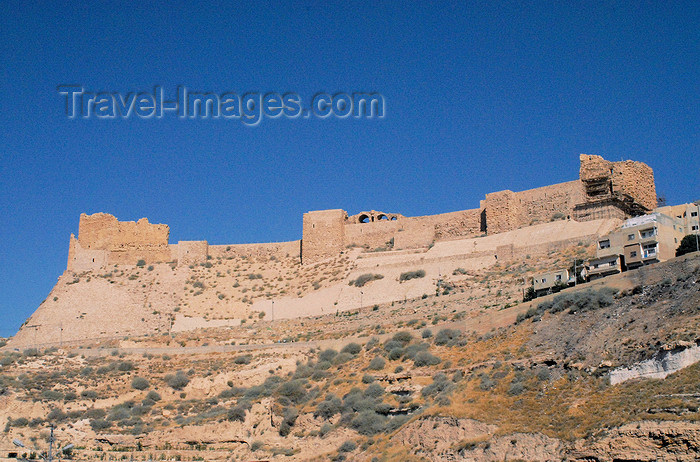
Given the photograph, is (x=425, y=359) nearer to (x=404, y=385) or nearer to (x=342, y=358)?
(x=404, y=385)

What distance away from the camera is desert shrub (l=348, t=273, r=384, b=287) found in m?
41.8

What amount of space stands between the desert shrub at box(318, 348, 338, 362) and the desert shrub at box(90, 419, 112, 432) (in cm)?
768

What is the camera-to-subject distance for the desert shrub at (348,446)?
76.5 ft

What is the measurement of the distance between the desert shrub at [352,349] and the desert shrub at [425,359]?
371 cm

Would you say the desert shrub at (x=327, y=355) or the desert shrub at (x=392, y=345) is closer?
the desert shrub at (x=392, y=345)

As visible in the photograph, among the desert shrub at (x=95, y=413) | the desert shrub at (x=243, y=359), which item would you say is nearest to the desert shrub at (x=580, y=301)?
the desert shrub at (x=243, y=359)

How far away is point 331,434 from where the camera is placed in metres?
24.7

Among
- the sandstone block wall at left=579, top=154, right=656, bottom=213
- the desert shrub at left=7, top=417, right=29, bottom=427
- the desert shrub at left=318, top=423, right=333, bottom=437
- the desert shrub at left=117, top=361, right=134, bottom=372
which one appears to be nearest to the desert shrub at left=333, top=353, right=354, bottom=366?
the desert shrub at left=318, top=423, right=333, bottom=437

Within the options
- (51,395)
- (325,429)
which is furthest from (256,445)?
(51,395)

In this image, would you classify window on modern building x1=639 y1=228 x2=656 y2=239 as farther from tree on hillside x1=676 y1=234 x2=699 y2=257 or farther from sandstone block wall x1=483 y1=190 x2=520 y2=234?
sandstone block wall x1=483 y1=190 x2=520 y2=234

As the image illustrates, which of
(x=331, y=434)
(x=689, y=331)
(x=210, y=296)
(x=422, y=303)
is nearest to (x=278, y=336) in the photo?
(x=422, y=303)

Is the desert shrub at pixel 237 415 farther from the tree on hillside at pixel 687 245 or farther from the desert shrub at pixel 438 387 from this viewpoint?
the tree on hillside at pixel 687 245

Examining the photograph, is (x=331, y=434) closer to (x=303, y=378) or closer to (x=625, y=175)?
(x=303, y=378)

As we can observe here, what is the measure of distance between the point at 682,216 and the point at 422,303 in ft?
35.4
